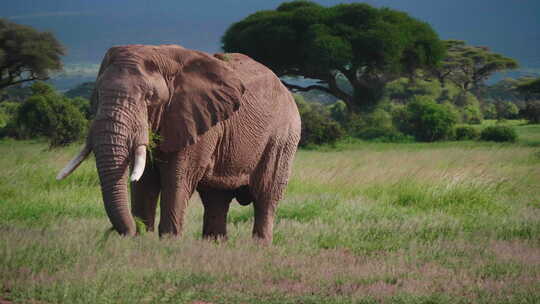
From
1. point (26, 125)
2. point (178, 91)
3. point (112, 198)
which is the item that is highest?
point (178, 91)

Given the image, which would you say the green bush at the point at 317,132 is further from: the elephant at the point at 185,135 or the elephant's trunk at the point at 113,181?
the elephant's trunk at the point at 113,181

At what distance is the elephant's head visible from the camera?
6.10 m

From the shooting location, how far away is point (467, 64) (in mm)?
58250

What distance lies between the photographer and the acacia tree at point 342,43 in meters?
34.7

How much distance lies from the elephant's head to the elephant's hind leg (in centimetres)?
142

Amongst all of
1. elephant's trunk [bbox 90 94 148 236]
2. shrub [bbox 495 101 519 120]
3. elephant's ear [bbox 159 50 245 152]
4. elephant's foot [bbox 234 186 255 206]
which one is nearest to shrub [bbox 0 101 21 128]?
shrub [bbox 495 101 519 120]

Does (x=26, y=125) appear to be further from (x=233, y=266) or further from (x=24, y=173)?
(x=233, y=266)

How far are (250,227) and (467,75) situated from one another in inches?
2165

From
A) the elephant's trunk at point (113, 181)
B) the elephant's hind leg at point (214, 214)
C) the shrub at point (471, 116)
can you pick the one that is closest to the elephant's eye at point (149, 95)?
the elephant's trunk at point (113, 181)

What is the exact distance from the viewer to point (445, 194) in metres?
12.0

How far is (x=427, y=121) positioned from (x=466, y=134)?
175 centimetres

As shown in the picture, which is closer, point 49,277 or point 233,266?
point 49,277

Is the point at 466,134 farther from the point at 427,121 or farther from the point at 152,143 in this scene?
the point at 152,143

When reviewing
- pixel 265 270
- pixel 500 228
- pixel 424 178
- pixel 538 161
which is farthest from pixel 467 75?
pixel 265 270
